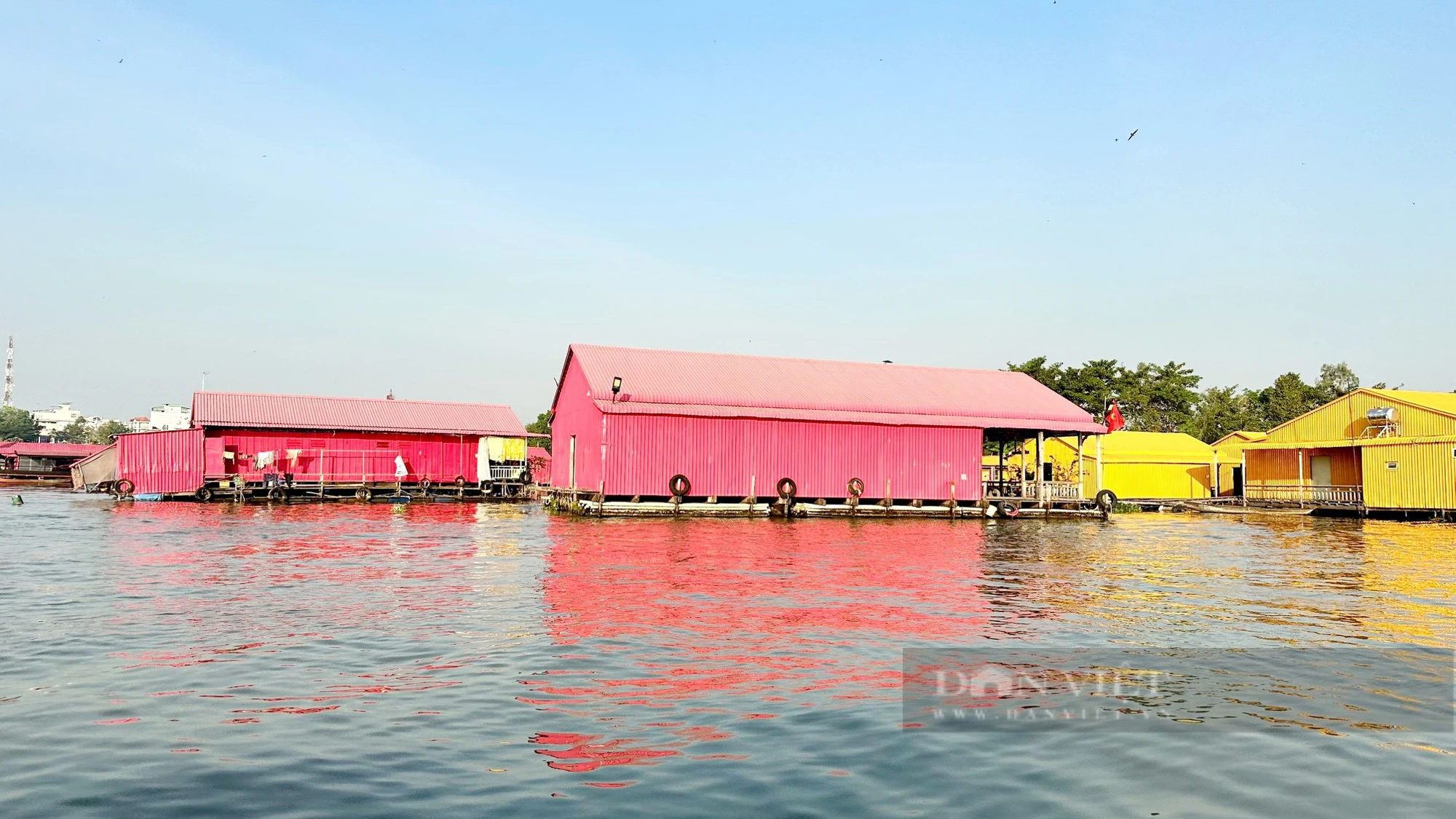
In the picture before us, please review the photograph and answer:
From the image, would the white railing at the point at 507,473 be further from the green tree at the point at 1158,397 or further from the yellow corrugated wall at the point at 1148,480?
the green tree at the point at 1158,397

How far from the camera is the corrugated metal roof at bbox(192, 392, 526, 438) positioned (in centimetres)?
5341

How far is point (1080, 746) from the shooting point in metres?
8.33

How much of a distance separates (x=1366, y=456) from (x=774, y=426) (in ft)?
91.5

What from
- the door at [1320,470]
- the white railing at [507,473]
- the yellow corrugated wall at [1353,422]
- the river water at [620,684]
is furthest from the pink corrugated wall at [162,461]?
the door at [1320,470]

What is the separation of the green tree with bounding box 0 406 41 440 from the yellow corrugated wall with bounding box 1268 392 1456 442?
18951cm

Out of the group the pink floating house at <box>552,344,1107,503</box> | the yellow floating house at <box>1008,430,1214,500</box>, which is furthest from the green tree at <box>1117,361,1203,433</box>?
the pink floating house at <box>552,344,1107,503</box>

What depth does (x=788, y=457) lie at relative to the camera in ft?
139

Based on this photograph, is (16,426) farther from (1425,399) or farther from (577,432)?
(1425,399)

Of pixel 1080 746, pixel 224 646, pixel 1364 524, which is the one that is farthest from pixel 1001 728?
pixel 1364 524

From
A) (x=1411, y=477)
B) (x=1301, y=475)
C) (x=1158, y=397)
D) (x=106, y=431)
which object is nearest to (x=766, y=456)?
(x=1411, y=477)

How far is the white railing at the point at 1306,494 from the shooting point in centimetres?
4994

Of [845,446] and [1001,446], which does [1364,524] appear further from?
[845,446]

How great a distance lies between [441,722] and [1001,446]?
43290mm

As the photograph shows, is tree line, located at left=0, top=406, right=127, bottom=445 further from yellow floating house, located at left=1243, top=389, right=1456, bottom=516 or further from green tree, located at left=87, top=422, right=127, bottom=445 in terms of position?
yellow floating house, located at left=1243, top=389, right=1456, bottom=516
